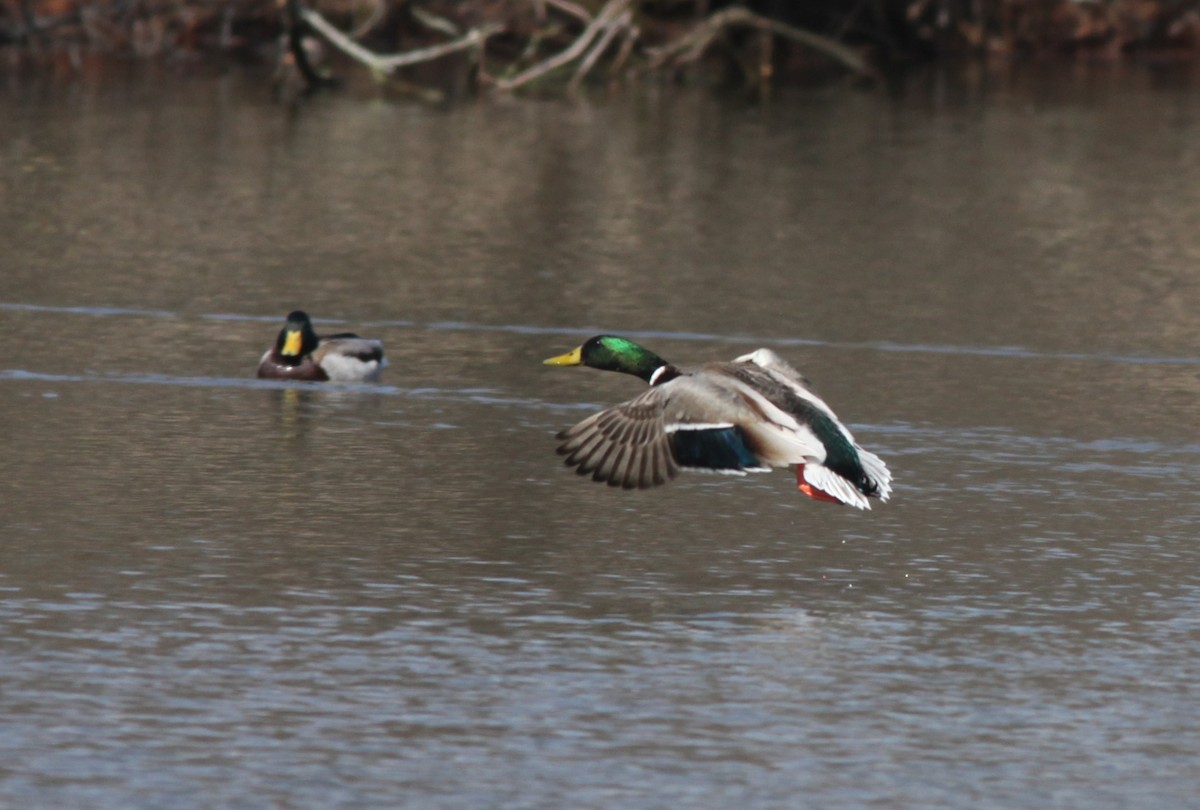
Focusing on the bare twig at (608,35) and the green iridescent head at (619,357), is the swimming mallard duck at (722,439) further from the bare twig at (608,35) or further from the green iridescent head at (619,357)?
the bare twig at (608,35)

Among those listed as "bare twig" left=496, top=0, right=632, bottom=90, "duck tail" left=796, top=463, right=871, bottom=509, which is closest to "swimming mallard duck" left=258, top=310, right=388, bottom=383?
"duck tail" left=796, top=463, right=871, bottom=509

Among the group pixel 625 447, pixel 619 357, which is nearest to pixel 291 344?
pixel 619 357

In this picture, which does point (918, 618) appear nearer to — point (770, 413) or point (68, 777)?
point (770, 413)

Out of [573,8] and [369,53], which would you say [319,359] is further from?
[573,8]

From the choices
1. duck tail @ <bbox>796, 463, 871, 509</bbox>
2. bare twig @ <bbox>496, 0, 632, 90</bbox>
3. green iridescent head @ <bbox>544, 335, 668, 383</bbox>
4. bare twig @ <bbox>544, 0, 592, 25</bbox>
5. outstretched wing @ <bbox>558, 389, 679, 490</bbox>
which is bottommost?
duck tail @ <bbox>796, 463, 871, 509</bbox>

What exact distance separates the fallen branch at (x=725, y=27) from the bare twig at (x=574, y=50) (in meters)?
0.86

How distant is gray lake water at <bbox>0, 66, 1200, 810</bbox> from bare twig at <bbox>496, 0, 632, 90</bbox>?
29.0 ft

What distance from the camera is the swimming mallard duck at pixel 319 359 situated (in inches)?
438

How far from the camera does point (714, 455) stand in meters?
7.56

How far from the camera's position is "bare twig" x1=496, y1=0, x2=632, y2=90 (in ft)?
90.1

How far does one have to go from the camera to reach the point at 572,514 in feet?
28.1

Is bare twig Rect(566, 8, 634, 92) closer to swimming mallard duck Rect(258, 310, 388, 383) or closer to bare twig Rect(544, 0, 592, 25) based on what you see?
bare twig Rect(544, 0, 592, 25)

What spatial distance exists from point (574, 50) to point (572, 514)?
1939 cm

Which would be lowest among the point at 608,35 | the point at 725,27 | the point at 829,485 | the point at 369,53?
the point at 829,485
